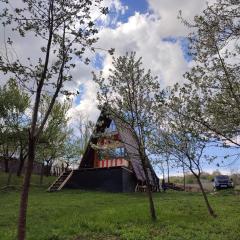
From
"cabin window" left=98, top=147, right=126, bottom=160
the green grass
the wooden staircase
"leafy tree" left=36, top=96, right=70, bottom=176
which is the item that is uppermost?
"leafy tree" left=36, top=96, right=70, bottom=176

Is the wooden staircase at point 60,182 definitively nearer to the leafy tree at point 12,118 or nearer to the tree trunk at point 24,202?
the leafy tree at point 12,118

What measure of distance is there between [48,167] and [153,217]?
41305mm

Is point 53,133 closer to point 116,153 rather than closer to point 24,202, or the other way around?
point 116,153

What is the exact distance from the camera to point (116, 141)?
2236 centimetres

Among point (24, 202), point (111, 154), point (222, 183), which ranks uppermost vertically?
point (222, 183)

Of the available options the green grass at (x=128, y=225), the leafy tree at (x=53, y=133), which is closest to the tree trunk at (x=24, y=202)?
the green grass at (x=128, y=225)

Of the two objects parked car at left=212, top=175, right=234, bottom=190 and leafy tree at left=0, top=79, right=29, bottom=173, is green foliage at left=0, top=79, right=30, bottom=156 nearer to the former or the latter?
leafy tree at left=0, top=79, right=29, bottom=173

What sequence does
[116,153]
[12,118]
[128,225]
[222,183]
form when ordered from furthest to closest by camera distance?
[222,183], [12,118], [116,153], [128,225]

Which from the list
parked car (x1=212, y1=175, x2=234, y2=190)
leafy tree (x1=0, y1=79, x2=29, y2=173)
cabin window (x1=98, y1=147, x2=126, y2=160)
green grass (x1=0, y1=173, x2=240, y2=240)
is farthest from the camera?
parked car (x1=212, y1=175, x2=234, y2=190)

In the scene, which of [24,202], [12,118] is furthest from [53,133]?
[24,202]

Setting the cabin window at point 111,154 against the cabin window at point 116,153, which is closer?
the cabin window at point 111,154

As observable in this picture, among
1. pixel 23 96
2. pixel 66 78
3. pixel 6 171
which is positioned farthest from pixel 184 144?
pixel 6 171

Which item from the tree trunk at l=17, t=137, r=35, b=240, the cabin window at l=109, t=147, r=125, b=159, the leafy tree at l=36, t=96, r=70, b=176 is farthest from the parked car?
the tree trunk at l=17, t=137, r=35, b=240

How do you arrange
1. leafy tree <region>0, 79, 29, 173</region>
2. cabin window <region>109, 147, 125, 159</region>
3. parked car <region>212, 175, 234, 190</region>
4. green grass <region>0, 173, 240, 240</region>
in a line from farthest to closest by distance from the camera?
parked car <region>212, 175, 234, 190</region>, leafy tree <region>0, 79, 29, 173</region>, cabin window <region>109, 147, 125, 159</region>, green grass <region>0, 173, 240, 240</region>
